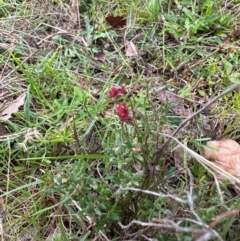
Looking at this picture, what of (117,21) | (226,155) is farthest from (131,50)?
(226,155)

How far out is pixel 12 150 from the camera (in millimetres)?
1753

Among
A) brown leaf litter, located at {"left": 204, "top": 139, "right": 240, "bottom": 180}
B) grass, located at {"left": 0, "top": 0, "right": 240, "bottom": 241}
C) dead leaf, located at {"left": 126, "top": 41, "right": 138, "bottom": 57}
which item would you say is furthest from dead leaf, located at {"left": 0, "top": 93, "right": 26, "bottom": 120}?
brown leaf litter, located at {"left": 204, "top": 139, "right": 240, "bottom": 180}

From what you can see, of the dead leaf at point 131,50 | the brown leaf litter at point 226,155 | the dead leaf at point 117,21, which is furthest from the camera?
the dead leaf at point 117,21

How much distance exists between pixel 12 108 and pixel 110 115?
0.37m

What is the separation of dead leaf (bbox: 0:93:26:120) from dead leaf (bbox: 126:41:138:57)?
478 mm

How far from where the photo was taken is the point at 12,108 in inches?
74.9

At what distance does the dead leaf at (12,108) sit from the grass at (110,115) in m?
0.02

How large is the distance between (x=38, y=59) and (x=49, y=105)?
277mm

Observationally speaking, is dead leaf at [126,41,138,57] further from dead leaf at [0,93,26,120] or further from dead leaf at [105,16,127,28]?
dead leaf at [0,93,26,120]

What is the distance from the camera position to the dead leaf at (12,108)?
187 cm

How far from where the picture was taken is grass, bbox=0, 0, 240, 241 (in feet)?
4.50

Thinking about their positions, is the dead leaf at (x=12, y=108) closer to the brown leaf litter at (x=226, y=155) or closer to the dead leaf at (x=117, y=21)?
the dead leaf at (x=117, y=21)

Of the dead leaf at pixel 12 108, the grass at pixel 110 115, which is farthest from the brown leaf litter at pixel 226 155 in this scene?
the dead leaf at pixel 12 108

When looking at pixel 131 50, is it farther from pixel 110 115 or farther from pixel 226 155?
pixel 226 155
